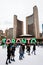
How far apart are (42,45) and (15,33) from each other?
0.50 m

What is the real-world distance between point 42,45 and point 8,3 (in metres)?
0.99

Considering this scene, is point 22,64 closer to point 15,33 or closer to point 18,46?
point 18,46

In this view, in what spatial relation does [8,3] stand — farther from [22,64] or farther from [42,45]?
[22,64]

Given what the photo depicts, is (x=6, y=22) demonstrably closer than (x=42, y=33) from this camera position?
No

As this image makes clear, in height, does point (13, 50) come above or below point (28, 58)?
above

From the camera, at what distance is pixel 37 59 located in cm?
186

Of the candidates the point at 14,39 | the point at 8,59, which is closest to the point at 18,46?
the point at 14,39

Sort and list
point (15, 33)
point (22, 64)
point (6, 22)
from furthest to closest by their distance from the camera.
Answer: point (6, 22)
point (15, 33)
point (22, 64)

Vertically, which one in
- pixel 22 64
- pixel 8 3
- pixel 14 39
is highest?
pixel 8 3

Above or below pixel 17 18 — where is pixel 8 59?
below

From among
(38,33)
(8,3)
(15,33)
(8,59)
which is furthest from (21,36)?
(8,3)

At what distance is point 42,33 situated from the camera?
1879 mm

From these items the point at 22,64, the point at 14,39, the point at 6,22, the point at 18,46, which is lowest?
the point at 22,64

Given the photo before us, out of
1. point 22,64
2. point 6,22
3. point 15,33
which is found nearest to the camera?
point 22,64
